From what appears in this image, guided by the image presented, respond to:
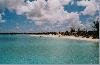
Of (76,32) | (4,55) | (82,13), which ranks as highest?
(82,13)

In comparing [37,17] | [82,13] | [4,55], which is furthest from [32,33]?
[82,13]

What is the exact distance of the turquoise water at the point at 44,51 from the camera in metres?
3.49

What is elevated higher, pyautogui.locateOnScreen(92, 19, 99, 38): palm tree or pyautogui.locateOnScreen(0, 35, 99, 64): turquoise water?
pyautogui.locateOnScreen(92, 19, 99, 38): palm tree

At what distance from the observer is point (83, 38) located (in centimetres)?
384

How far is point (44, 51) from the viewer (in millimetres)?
3590

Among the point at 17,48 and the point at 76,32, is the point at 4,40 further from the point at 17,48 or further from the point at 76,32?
the point at 76,32

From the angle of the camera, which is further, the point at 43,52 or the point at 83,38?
the point at 83,38

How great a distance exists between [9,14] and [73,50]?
3.11 ft

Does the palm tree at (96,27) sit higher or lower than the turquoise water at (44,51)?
higher

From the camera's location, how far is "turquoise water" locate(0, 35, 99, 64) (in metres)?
3.49

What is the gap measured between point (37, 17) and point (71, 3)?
18.8 inches

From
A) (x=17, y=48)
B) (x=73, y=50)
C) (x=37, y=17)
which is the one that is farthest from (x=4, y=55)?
(x=73, y=50)

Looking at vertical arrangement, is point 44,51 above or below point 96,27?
below

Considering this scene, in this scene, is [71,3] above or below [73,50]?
above
